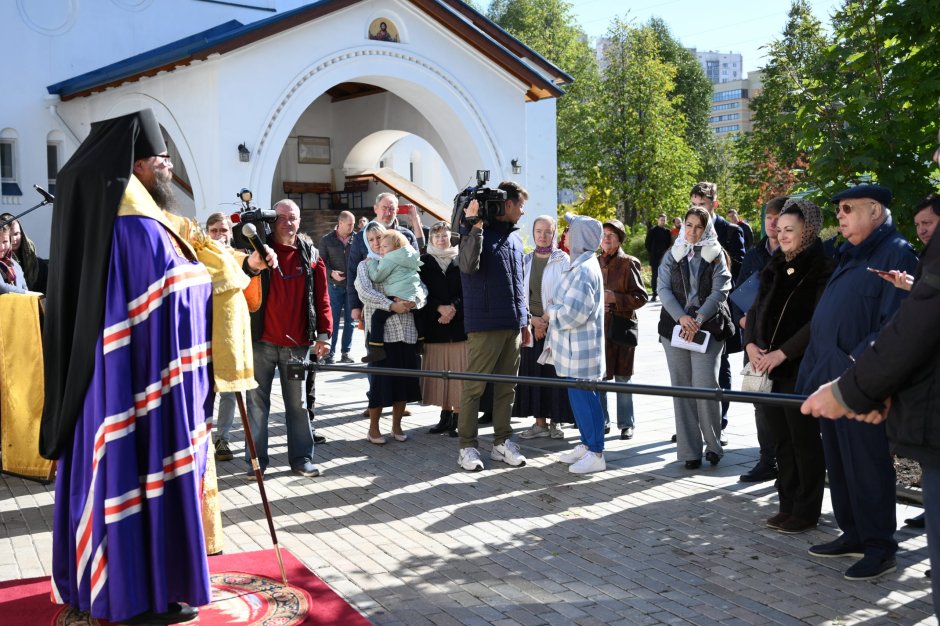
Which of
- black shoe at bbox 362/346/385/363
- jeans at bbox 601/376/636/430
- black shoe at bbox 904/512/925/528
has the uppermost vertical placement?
black shoe at bbox 362/346/385/363

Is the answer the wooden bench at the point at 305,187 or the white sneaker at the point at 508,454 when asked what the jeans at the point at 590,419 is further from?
the wooden bench at the point at 305,187

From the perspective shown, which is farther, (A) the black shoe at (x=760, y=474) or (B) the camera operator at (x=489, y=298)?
(B) the camera operator at (x=489, y=298)

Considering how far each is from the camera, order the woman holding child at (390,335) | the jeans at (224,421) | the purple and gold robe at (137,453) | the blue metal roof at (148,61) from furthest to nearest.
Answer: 1. the blue metal roof at (148,61)
2. the woman holding child at (390,335)
3. the jeans at (224,421)
4. the purple and gold robe at (137,453)

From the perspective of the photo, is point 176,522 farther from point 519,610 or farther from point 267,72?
point 267,72

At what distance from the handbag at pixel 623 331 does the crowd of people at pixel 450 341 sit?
16mm

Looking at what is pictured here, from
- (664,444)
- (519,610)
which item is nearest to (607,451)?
(664,444)

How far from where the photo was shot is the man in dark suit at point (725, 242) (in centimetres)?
842

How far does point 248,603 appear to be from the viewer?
4.80m

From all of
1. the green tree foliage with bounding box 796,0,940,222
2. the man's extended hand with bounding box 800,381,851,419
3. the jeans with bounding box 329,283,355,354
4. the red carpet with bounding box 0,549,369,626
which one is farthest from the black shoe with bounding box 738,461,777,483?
the jeans with bounding box 329,283,355,354

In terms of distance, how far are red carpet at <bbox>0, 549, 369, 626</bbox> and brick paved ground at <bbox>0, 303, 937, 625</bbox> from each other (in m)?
0.17

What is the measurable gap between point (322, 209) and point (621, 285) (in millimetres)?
16082

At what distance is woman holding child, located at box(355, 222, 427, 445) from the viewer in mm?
8523

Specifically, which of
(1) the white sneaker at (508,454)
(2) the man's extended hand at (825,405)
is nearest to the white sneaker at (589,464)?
(1) the white sneaker at (508,454)

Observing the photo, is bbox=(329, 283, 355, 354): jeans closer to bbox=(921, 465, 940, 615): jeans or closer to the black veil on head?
the black veil on head
